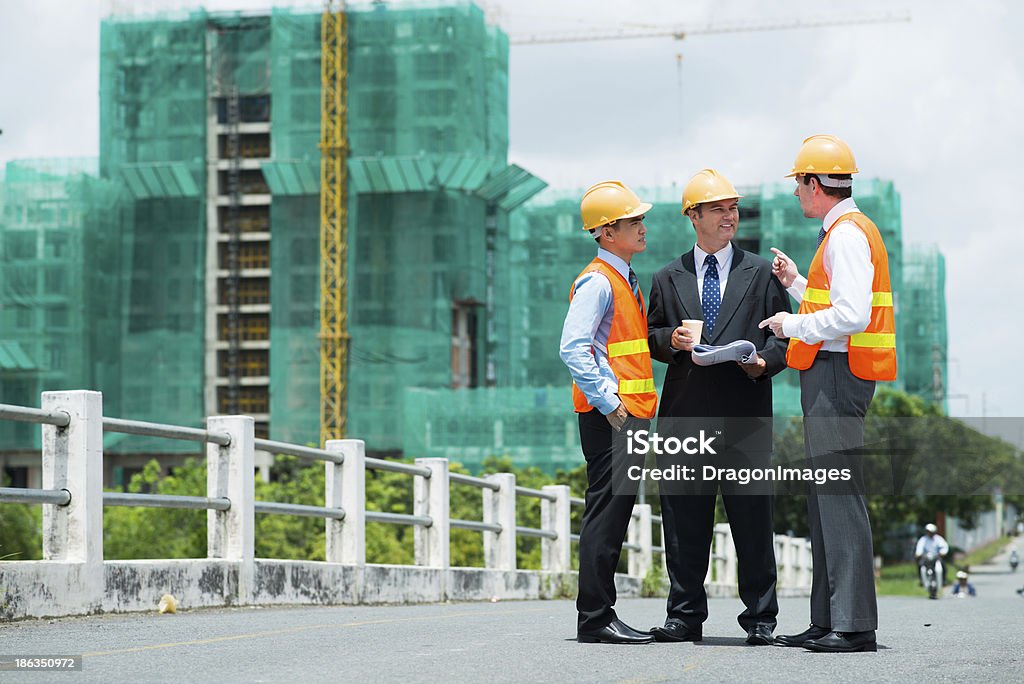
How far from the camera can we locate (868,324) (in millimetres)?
7086

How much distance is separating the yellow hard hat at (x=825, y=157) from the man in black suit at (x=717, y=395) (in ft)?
1.16

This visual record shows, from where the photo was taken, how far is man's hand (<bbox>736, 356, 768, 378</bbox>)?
24.3 feet

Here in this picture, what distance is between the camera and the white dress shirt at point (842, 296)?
7016 millimetres

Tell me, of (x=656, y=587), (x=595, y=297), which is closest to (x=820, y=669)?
(x=595, y=297)

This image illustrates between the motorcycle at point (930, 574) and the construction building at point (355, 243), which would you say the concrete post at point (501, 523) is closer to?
the motorcycle at point (930, 574)

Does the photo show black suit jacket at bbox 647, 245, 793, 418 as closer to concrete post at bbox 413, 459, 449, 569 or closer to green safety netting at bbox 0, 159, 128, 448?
concrete post at bbox 413, 459, 449, 569

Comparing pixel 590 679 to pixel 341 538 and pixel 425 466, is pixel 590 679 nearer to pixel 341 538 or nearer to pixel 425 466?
pixel 341 538

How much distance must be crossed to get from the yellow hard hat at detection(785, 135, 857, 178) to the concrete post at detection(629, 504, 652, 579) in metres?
14.2

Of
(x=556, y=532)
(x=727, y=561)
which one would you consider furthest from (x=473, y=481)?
(x=727, y=561)

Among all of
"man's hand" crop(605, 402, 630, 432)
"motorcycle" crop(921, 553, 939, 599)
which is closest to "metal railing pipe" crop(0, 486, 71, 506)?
"man's hand" crop(605, 402, 630, 432)

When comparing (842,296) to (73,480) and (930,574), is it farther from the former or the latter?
(930,574)

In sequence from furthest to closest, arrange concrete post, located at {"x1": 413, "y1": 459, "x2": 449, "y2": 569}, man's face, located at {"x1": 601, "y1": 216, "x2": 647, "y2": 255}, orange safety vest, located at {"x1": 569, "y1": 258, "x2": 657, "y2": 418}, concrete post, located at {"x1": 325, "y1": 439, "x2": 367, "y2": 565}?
concrete post, located at {"x1": 413, "y1": 459, "x2": 449, "y2": 569} < concrete post, located at {"x1": 325, "y1": 439, "x2": 367, "y2": 565} < man's face, located at {"x1": 601, "y1": 216, "x2": 647, "y2": 255} < orange safety vest, located at {"x1": 569, "y1": 258, "x2": 657, "y2": 418}

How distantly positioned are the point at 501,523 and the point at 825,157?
30.7 feet

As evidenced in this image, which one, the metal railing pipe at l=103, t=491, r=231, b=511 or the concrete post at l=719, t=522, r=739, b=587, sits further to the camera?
the concrete post at l=719, t=522, r=739, b=587
